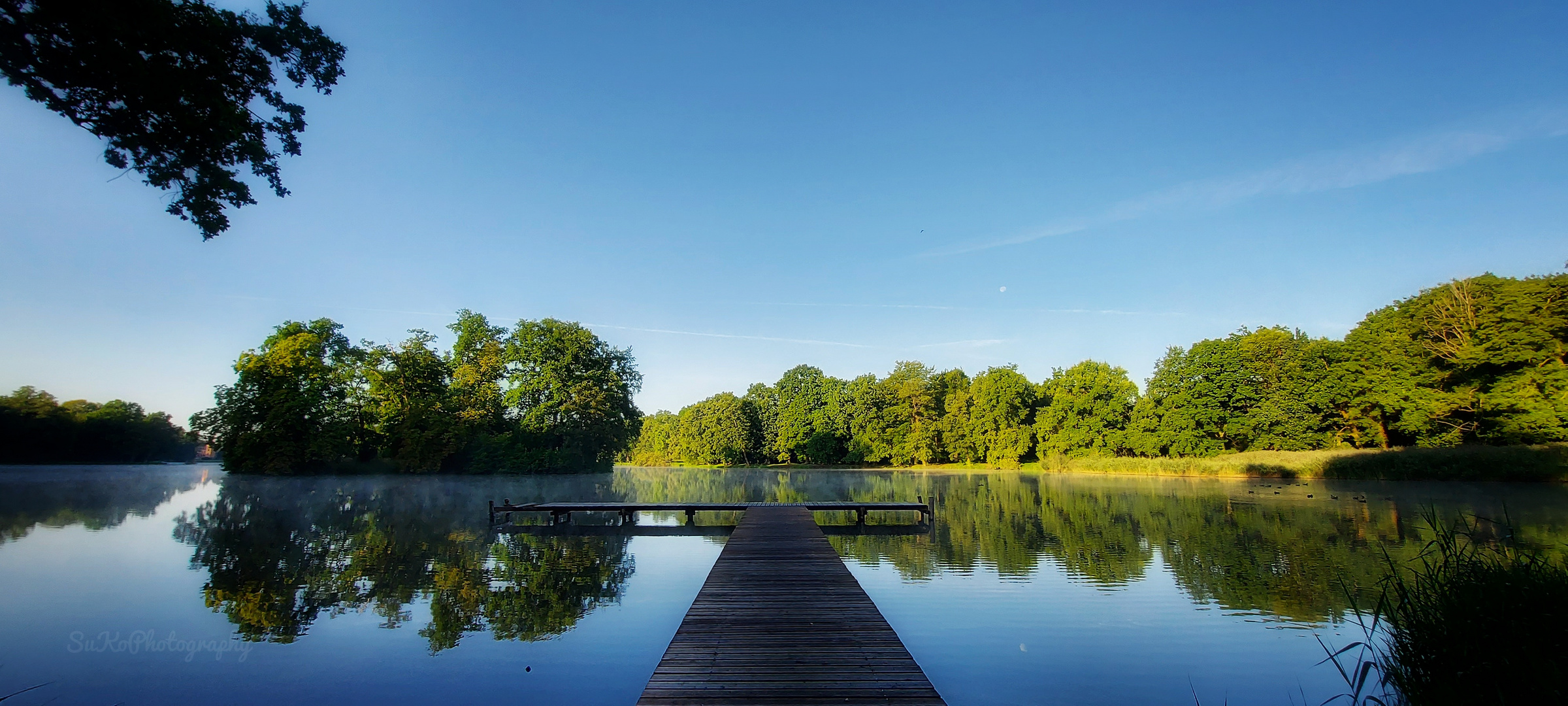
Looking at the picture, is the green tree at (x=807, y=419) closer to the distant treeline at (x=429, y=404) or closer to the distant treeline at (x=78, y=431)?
the distant treeline at (x=429, y=404)

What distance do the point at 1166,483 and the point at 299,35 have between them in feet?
113

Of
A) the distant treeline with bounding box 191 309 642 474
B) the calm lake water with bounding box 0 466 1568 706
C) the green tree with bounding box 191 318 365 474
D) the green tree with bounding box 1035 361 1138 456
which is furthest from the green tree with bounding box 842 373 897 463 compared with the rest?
the calm lake water with bounding box 0 466 1568 706

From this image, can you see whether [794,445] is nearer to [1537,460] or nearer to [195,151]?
[1537,460]

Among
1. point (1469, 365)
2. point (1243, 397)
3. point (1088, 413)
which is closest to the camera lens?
point (1469, 365)

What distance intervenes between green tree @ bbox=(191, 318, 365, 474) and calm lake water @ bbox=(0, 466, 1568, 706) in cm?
1573

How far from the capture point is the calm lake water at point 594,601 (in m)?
5.74

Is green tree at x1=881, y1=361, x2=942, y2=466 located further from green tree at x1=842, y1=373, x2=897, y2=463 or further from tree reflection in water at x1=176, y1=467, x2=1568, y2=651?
tree reflection in water at x1=176, y1=467, x2=1568, y2=651

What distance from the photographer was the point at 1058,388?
55156mm

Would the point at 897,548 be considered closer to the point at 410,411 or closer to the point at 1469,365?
the point at 410,411

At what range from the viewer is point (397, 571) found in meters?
10.5

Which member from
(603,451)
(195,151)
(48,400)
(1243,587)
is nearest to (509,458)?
(603,451)

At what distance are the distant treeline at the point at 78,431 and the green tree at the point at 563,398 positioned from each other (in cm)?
1784

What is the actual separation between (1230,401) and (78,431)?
7125 centimetres

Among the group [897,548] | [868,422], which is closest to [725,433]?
[868,422]
